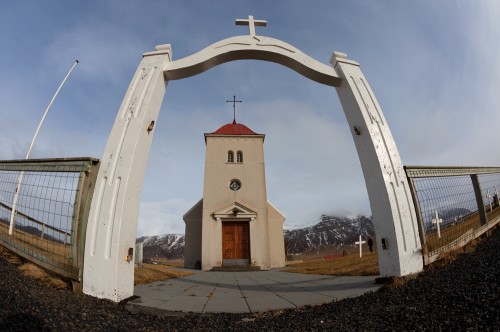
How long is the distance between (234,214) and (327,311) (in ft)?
50.7

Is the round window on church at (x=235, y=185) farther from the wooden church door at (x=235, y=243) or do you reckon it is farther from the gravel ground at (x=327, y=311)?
the gravel ground at (x=327, y=311)

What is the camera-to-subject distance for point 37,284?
3.60 metres

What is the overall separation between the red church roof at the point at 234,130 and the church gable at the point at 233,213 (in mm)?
Answer: 5894

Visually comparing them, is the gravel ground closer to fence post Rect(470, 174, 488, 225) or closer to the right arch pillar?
the right arch pillar

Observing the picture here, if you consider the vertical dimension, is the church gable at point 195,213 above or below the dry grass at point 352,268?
above

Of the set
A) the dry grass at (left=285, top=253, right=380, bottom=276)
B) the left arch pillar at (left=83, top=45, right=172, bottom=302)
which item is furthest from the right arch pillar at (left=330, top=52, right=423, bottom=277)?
the left arch pillar at (left=83, top=45, right=172, bottom=302)

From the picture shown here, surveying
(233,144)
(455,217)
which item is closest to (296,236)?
(233,144)

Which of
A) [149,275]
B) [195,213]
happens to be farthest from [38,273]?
[195,213]

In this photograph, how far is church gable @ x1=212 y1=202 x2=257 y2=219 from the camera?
18.6 metres

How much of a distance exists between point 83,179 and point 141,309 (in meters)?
2.04

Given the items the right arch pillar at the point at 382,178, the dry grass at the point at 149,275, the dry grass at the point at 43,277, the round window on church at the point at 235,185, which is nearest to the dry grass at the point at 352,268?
the right arch pillar at the point at 382,178

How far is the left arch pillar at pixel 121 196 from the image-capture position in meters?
3.82

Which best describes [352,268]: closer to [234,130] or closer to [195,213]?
[195,213]

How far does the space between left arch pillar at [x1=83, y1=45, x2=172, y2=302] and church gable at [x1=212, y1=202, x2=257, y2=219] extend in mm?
14327
